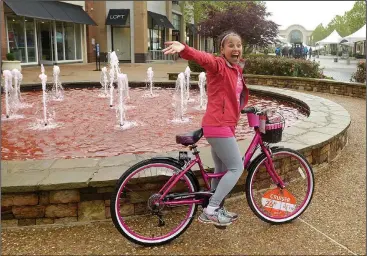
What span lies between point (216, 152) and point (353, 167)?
3.07 metres

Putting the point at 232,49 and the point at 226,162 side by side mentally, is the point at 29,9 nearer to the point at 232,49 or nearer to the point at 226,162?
the point at 232,49

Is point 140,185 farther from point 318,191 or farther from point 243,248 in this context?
point 318,191

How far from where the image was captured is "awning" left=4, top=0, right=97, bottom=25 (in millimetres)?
22969

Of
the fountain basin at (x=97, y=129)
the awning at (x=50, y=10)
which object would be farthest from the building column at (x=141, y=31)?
the fountain basin at (x=97, y=129)

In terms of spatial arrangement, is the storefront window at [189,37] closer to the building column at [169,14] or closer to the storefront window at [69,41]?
the building column at [169,14]

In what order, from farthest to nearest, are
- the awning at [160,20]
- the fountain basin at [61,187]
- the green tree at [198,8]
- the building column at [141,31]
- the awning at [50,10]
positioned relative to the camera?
the green tree at [198,8] → the awning at [160,20] → the building column at [141,31] → the awning at [50,10] → the fountain basin at [61,187]

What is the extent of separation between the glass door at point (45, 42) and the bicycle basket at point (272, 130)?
26492 millimetres

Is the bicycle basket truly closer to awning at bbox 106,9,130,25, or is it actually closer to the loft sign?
awning at bbox 106,9,130,25

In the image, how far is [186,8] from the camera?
139 feet

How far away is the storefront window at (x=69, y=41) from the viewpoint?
30109 millimetres

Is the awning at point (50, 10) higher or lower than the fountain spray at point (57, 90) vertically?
higher

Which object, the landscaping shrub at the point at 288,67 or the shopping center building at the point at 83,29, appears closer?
the landscaping shrub at the point at 288,67

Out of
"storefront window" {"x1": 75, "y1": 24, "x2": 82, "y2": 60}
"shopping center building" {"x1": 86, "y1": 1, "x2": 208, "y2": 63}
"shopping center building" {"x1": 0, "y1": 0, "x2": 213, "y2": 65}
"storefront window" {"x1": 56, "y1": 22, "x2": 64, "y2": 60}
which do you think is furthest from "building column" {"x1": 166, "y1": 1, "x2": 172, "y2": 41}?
"storefront window" {"x1": 56, "y1": 22, "x2": 64, "y2": 60}

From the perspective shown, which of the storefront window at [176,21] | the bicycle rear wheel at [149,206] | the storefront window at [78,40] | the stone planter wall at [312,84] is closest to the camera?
the bicycle rear wheel at [149,206]
